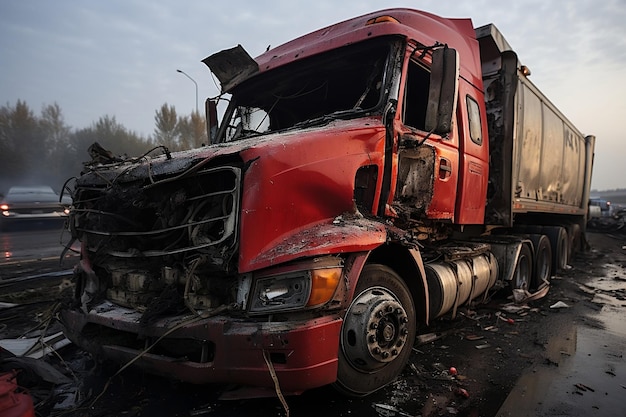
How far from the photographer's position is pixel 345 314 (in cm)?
264

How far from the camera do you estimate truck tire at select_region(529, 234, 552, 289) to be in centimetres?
699

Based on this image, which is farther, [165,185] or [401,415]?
[165,185]

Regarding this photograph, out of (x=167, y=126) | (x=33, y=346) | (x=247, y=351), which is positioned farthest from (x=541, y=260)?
(x=167, y=126)

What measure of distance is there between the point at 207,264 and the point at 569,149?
30.7ft

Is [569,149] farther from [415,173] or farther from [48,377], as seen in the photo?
[48,377]

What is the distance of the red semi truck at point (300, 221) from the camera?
2432mm

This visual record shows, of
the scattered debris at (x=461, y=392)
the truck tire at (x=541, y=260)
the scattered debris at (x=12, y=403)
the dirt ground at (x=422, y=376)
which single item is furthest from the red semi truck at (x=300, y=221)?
the truck tire at (x=541, y=260)

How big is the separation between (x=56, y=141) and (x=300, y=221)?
161 ft

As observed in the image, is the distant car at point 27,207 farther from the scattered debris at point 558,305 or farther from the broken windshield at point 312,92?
the scattered debris at point 558,305

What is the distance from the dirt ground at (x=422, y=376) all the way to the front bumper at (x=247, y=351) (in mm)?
431

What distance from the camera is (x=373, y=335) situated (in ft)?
8.82

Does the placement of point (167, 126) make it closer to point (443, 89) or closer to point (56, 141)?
point (56, 141)

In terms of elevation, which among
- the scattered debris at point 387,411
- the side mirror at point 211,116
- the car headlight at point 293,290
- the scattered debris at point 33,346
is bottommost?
the scattered debris at point 33,346

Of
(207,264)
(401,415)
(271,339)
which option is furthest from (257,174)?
(401,415)
